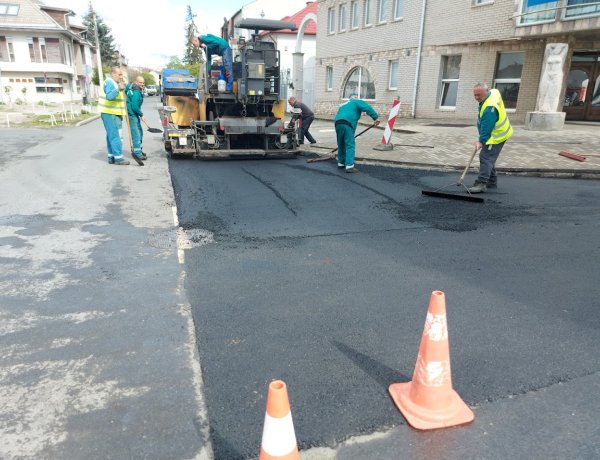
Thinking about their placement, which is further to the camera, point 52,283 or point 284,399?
point 52,283

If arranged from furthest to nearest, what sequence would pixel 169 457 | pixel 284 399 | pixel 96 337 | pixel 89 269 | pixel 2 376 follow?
1. pixel 89 269
2. pixel 96 337
3. pixel 2 376
4. pixel 169 457
5. pixel 284 399

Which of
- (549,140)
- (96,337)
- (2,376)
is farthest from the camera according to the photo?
(549,140)

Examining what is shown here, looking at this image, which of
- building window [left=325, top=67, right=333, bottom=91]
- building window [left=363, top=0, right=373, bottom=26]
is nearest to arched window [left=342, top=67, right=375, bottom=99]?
building window [left=325, top=67, right=333, bottom=91]

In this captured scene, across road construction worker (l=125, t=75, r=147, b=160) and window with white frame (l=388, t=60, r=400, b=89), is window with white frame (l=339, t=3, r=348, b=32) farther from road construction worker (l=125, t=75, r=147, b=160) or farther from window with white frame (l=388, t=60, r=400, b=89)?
road construction worker (l=125, t=75, r=147, b=160)

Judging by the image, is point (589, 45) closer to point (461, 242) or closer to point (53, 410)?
point (461, 242)

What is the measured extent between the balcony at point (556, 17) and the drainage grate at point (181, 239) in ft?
42.4

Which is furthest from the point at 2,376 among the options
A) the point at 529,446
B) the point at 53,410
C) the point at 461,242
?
the point at 461,242

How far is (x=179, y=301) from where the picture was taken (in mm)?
3654

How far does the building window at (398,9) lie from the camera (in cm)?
2052

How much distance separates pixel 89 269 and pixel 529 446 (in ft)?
12.6

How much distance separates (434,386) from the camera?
2.42m

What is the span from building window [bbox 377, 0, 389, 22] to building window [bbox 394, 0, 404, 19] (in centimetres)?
50

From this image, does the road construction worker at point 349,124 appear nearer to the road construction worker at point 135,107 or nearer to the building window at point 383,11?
the road construction worker at point 135,107

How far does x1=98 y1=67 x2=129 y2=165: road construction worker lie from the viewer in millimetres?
9102
